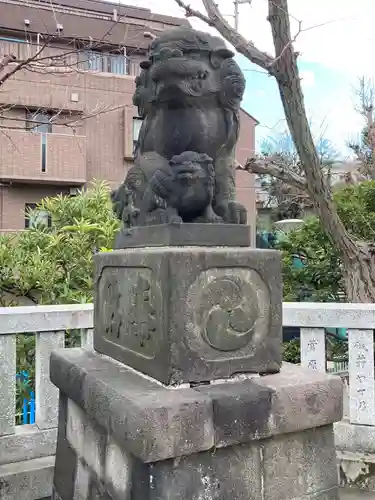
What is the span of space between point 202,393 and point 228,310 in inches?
14.7

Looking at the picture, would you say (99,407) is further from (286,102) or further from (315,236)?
(315,236)

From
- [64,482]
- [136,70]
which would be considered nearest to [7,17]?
[136,70]

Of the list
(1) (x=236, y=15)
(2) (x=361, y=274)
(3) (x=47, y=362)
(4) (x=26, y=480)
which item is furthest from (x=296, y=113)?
(4) (x=26, y=480)

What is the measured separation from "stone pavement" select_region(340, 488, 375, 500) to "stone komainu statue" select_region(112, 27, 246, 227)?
66.7 inches

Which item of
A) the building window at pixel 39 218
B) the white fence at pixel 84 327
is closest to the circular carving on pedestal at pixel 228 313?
the white fence at pixel 84 327

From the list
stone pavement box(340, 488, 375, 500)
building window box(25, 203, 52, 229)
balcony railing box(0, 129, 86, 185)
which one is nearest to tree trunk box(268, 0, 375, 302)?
stone pavement box(340, 488, 375, 500)

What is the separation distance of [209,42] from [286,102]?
7.84ft

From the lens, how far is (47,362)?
9.57ft

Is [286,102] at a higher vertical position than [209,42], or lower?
higher

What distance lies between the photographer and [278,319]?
2.14m

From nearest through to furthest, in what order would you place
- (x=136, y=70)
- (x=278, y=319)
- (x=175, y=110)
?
1. (x=278, y=319)
2. (x=175, y=110)
3. (x=136, y=70)

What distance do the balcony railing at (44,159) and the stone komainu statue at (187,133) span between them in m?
10.2

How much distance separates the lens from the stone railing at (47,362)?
277 centimetres

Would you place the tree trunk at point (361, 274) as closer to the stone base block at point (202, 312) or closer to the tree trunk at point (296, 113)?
the tree trunk at point (296, 113)
